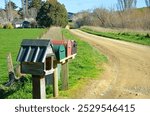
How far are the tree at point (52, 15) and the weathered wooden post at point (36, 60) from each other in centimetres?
7750

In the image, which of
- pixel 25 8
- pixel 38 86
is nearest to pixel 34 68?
pixel 38 86

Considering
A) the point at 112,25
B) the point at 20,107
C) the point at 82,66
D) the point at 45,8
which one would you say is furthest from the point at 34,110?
the point at 45,8

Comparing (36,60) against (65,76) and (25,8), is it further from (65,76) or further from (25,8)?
(25,8)

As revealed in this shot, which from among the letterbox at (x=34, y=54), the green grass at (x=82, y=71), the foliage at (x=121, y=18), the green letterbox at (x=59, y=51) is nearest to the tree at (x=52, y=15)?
the foliage at (x=121, y=18)

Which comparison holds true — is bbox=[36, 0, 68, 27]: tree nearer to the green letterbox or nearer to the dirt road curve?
the dirt road curve

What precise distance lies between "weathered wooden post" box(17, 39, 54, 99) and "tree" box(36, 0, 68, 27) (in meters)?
77.5

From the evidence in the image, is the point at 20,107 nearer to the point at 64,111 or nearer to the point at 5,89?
the point at 64,111

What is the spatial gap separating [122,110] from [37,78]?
1.79 metres

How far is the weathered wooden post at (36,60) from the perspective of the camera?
19.4ft

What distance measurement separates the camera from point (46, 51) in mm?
6070

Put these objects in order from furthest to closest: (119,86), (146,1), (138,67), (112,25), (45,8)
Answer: (45,8) → (112,25) → (146,1) → (138,67) → (119,86)

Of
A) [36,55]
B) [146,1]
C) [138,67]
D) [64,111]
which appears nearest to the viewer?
[64,111]

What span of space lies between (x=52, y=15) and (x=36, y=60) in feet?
262

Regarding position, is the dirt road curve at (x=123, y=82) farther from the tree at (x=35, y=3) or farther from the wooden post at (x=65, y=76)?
the tree at (x=35, y=3)
